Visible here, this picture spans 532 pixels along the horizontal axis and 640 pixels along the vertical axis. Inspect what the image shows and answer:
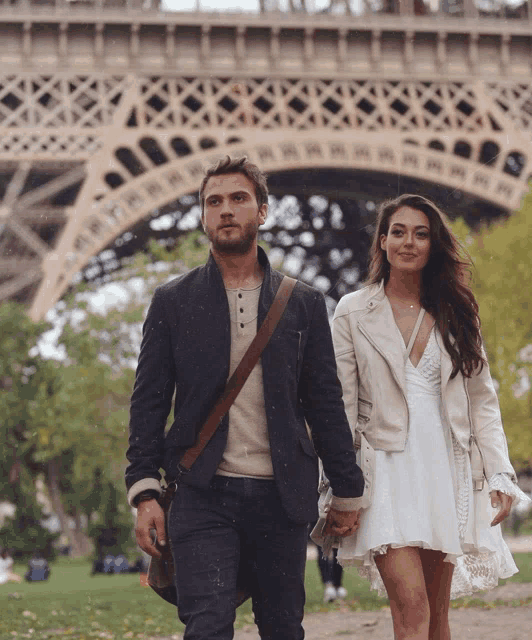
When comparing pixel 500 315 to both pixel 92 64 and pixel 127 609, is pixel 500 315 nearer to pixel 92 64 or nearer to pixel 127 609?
pixel 92 64

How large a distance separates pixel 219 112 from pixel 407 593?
1743 cm

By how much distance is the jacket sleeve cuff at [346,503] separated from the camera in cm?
354

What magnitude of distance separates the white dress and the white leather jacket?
0.04 m

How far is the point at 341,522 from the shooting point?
3.60 m

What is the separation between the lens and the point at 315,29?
836 inches

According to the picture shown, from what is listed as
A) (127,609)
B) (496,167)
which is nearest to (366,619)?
(127,609)

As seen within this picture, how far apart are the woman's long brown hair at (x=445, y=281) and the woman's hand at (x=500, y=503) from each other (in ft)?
1.34

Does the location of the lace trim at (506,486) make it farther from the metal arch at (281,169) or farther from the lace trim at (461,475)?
the metal arch at (281,169)

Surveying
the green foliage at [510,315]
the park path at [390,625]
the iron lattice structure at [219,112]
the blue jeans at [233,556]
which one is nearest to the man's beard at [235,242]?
the blue jeans at [233,556]

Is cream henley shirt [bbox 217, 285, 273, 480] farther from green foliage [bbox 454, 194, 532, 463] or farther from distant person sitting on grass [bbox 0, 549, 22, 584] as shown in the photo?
green foliage [bbox 454, 194, 532, 463]

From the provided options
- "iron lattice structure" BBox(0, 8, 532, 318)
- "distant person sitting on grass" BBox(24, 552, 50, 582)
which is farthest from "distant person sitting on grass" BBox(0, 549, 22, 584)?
"iron lattice structure" BBox(0, 8, 532, 318)

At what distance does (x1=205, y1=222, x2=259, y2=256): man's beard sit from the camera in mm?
3527

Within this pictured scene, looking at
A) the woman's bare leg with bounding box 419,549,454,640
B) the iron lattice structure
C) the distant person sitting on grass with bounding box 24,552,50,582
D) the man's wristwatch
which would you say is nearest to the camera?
the man's wristwatch

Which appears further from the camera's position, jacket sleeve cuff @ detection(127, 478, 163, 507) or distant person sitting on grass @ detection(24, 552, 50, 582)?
distant person sitting on grass @ detection(24, 552, 50, 582)
